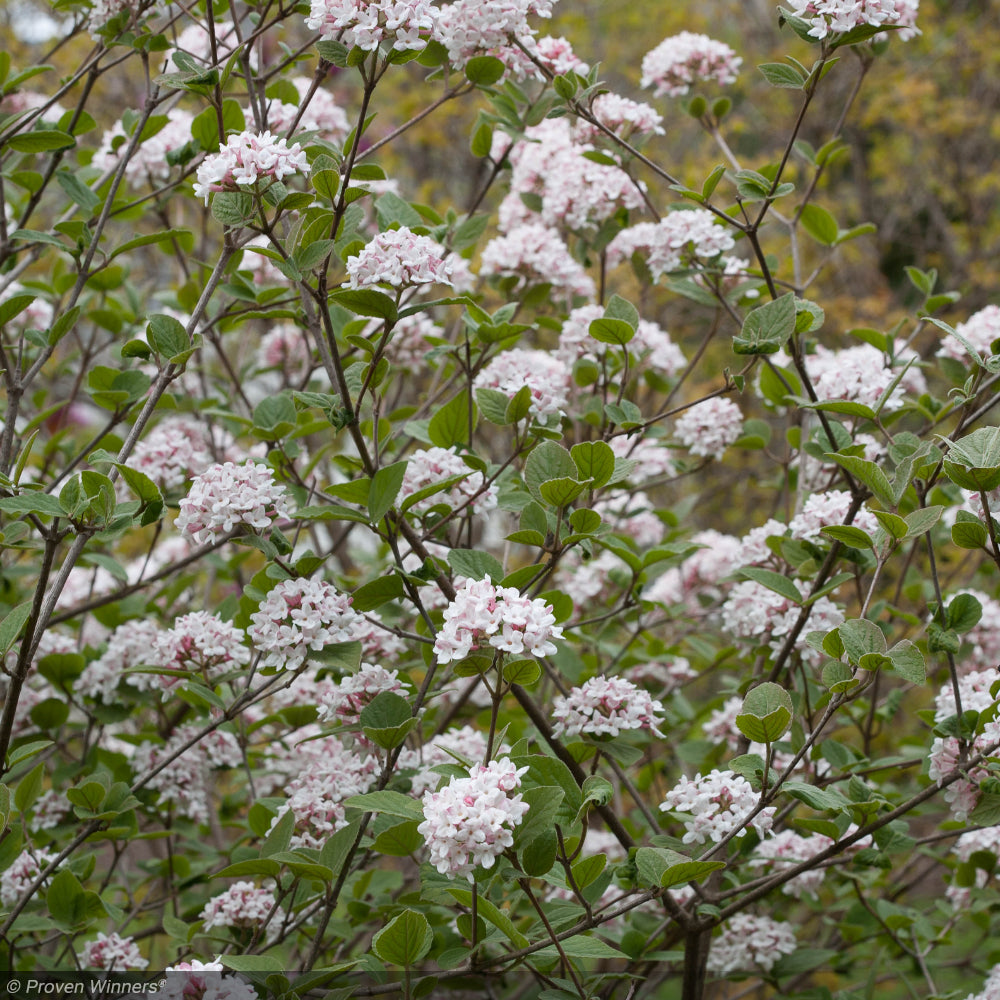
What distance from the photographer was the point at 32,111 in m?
2.14

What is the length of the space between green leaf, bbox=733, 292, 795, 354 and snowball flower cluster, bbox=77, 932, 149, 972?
166 cm

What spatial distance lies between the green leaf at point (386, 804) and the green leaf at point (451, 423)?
2.52ft

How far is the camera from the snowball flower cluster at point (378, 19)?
156 cm

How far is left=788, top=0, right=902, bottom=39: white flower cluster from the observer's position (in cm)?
175

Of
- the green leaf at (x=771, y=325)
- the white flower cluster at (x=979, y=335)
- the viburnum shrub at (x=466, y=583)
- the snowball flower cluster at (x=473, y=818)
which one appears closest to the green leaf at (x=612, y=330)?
the viburnum shrub at (x=466, y=583)

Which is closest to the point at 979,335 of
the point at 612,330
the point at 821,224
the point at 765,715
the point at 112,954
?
the point at 821,224

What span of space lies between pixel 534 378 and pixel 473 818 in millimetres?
1000

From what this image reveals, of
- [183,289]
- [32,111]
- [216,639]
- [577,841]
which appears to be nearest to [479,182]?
[183,289]

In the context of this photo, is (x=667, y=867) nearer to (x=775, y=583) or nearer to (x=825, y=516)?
(x=775, y=583)

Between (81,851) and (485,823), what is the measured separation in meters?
1.91

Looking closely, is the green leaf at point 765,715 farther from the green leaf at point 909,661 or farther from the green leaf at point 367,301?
Result: the green leaf at point 367,301

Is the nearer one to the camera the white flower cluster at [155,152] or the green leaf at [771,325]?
the green leaf at [771,325]

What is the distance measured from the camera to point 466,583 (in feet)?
5.90

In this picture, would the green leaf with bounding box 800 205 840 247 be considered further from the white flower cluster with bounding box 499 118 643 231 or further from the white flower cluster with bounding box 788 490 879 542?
the white flower cluster with bounding box 788 490 879 542
